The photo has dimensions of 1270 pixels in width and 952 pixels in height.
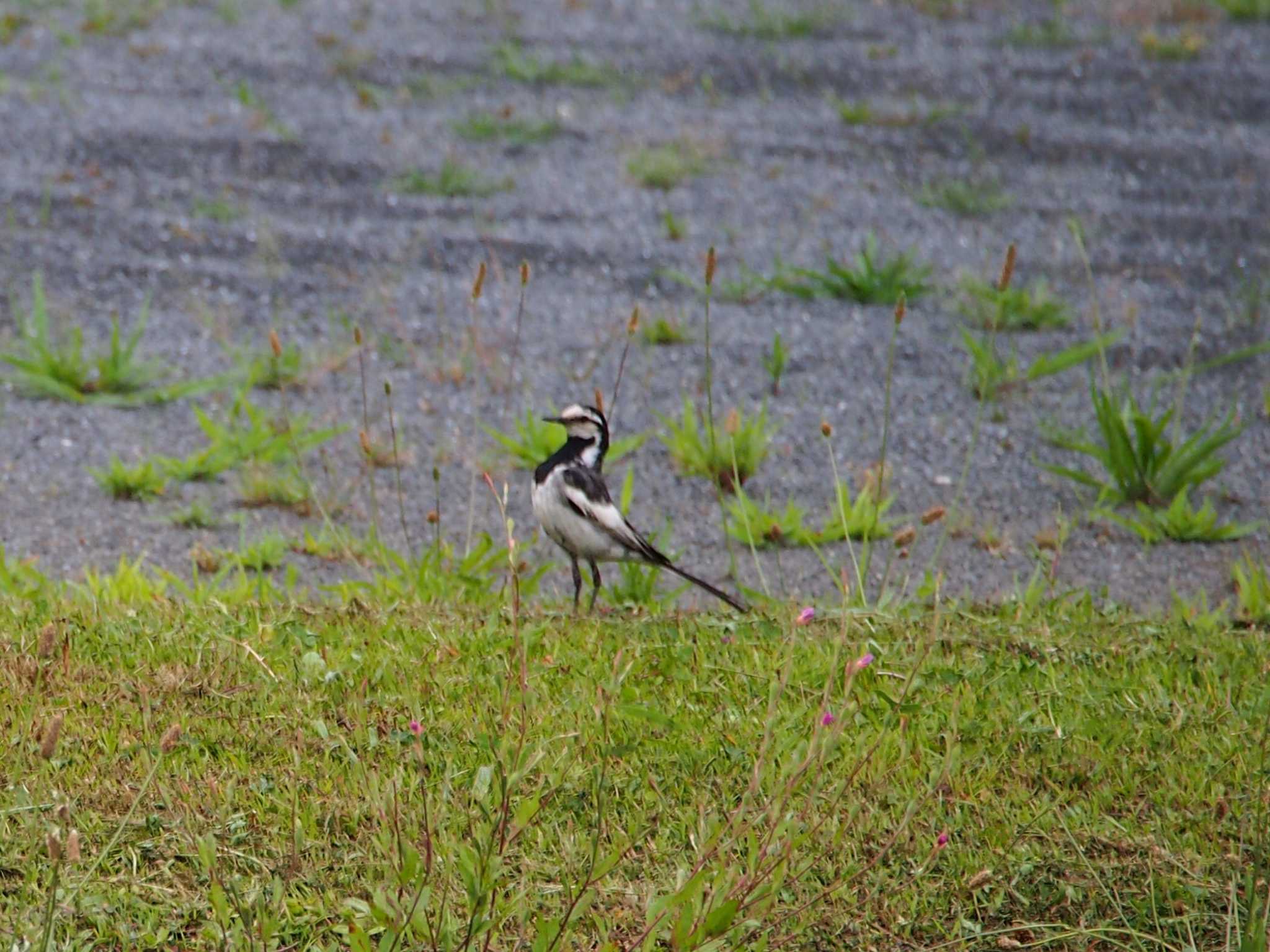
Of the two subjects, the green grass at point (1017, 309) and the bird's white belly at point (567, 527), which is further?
the green grass at point (1017, 309)

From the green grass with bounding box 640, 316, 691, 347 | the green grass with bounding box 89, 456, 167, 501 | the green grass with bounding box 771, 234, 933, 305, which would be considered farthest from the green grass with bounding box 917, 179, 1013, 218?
the green grass with bounding box 89, 456, 167, 501

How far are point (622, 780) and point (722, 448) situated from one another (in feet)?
8.91

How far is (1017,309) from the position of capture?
761cm

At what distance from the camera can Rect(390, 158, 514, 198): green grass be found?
9562 millimetres

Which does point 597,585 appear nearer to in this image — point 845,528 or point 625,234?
point 845,528

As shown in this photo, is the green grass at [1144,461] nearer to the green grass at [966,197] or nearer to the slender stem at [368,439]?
the slender stem at [368,439]

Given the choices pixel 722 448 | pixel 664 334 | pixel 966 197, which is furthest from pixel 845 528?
pixel 966 197

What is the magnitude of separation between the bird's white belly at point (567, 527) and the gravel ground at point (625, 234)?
97 cm

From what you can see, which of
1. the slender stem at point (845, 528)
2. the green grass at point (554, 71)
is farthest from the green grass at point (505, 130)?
the slender stem at point (845, 528)

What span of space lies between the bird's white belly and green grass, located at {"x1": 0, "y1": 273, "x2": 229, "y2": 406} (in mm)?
2536

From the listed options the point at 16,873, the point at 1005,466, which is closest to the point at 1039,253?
the point at 1005,466

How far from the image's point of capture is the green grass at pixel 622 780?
2.93 metres

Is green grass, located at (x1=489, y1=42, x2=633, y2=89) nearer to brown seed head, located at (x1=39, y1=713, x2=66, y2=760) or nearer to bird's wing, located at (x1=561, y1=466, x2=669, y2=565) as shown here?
bird's wing, located at (x1=561, y1=466, x2=669, y2=565)

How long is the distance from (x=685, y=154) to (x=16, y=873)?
7.91 m
